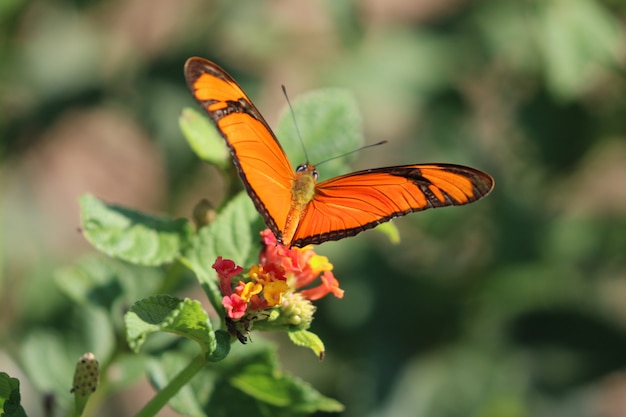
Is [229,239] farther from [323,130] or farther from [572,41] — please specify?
[572,41]

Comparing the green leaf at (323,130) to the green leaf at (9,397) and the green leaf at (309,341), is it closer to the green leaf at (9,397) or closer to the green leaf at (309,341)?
the green leaf at (309,341)

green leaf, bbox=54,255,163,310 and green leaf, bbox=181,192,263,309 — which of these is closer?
green leaf, bbox=181,192,263,309

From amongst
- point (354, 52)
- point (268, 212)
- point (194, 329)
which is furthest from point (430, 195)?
point (354, 52)

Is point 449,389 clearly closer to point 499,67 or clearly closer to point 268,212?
point 499,67

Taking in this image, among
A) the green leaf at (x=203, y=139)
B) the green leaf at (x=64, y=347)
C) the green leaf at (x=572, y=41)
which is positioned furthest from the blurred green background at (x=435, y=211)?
the green leaf at (x=203, y=139)

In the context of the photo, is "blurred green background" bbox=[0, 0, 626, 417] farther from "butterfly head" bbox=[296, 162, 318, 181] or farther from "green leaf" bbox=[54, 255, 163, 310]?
"butterfly head" bbox=[296, 162, 318, 181]

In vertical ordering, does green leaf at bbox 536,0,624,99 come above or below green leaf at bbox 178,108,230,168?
above

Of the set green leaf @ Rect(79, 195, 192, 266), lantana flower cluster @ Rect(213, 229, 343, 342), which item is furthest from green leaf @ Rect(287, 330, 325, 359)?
green leaf @ Rect(79, 195, 192, 266)
